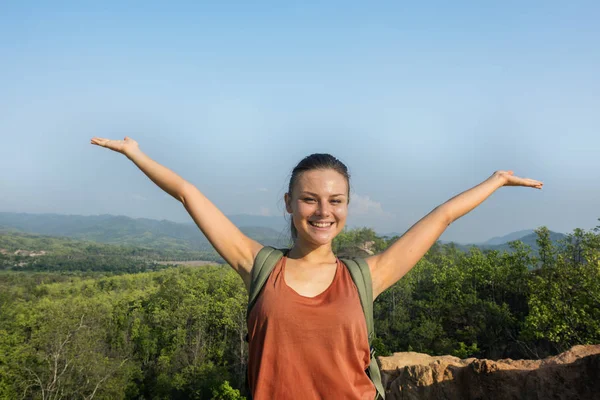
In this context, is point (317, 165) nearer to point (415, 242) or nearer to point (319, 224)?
point (319, 224)

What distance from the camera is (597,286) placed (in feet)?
53.0

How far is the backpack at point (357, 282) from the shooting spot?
189 cm

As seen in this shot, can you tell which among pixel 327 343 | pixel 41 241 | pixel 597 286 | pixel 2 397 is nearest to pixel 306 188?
pixel 327 343

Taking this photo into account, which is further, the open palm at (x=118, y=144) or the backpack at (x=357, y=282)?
the open palm at (x=118, y=144)

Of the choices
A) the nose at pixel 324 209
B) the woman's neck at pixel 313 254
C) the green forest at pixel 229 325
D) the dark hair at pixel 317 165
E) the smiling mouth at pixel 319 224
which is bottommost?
the green forest at pixel 229 325

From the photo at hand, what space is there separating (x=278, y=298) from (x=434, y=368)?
→ 951 centimetres

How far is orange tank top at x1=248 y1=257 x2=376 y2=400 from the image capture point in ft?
5.73

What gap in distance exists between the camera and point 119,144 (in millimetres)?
2268

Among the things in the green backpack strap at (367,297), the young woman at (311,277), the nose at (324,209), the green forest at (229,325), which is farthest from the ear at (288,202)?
the green forest at (229,325)

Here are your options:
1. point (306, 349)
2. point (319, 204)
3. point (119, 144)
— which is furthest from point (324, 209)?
point (119, 144)

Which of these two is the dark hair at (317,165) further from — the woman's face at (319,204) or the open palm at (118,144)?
the open palm at (118,144)

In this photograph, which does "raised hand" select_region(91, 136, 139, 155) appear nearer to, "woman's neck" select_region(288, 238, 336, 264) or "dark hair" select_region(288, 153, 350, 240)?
"dark hair" select_region(288, 153, 350, 240)

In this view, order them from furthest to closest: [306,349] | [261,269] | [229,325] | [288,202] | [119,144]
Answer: [229,325] → [119,144] → [288,202] → [261,269] → [306,349]

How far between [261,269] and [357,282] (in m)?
0.46
